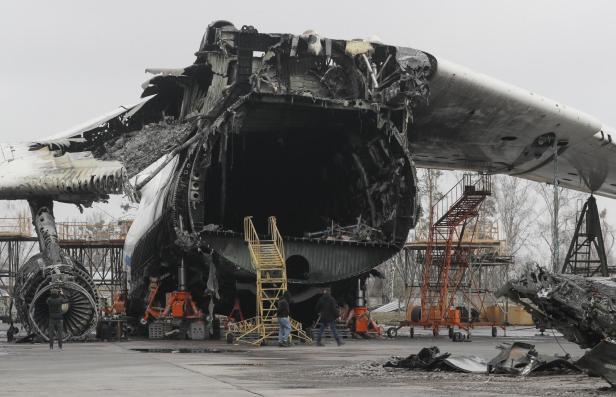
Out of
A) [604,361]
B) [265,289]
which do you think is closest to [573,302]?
[604,361]

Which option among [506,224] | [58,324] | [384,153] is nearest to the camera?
[58,324]

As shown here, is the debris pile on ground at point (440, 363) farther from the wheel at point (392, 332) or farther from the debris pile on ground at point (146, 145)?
the wheel at point (392, 332)

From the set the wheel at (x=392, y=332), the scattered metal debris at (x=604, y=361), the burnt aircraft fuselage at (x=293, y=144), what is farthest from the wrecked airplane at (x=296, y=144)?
the scattered metal debris at (x=604, y=361)

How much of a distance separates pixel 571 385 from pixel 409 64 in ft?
45.4

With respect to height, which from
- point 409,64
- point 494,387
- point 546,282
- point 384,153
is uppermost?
point 409,64

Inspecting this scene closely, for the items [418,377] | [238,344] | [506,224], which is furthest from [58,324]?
[506,224]

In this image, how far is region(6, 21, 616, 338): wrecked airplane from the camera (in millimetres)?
22250

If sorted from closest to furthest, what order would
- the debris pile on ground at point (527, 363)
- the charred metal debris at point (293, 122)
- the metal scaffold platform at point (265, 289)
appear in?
the debris pile on ground at point (527, 363), the metal scaffold platform at point (265, 289), the charred metal debris at point (293, 122)

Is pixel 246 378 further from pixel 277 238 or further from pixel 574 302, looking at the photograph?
pixel 277 238

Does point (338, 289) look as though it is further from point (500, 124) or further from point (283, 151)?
point (500, 124)

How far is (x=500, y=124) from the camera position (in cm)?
2608

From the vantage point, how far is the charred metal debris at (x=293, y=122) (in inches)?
867

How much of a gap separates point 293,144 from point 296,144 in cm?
9

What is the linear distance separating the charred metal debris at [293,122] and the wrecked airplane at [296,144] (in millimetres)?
37
